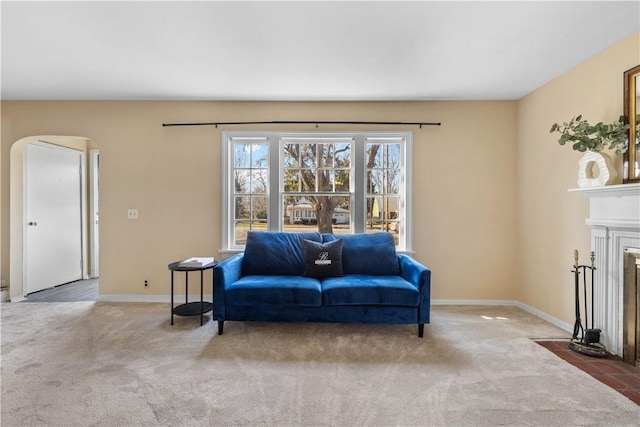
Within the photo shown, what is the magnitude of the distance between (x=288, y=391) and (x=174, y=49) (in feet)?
9.25

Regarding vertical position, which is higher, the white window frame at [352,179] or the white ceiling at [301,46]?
the white ceiling at [301,46]

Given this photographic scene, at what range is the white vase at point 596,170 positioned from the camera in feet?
7.96

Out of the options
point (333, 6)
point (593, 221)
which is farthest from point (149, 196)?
point (593, 221)

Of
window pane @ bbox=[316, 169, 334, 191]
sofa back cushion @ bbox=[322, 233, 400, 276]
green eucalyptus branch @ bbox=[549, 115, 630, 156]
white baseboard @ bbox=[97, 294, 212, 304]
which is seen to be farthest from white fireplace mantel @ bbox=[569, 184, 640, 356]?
white baseboard @ bbox=[97, 294, 212, 304]

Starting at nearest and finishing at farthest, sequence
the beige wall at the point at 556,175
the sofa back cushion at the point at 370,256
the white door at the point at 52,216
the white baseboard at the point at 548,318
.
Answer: the beige wall at the point at 556,175, the white baseboard at the point at 548,318, the sofa back cushion at the point at 370,256, the white door at the point at 52,216

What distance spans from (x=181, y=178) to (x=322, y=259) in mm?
2114

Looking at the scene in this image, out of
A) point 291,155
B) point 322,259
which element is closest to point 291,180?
point 291,155

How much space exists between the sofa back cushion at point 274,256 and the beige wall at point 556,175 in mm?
2462

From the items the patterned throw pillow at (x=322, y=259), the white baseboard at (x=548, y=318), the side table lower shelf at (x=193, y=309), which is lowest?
the white baseboard at (x=548, y=318)

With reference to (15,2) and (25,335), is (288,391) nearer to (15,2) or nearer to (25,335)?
(25,335)

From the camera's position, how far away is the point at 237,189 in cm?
397

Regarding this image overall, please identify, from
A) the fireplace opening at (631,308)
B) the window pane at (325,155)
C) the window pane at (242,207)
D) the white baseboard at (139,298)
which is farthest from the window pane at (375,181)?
the white baseboard at (139,298)

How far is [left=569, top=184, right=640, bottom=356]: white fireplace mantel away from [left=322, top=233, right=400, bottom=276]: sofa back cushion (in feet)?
5.55

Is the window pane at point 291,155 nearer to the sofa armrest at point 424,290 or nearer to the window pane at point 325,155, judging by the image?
the window pane at point 325,155
